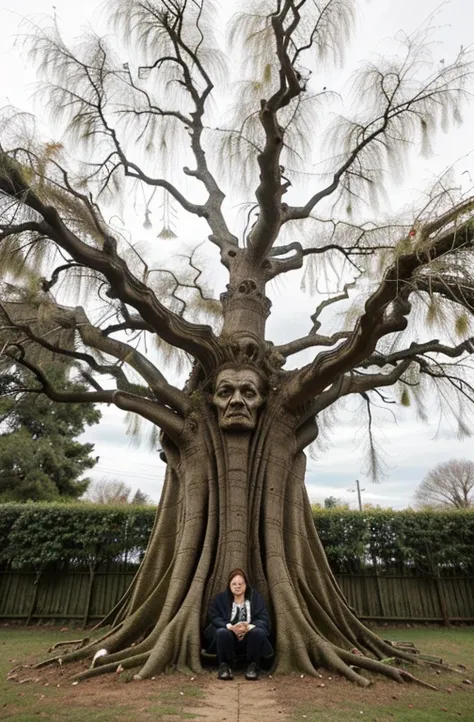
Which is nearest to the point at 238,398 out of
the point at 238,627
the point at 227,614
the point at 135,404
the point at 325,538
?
the point at 135,404

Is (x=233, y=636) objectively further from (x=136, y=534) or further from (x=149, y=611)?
(x=136, y=534)

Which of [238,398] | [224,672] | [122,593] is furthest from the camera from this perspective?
[122,593]

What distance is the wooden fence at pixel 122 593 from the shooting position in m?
9.34

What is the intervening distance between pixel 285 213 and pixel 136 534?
7.16 m

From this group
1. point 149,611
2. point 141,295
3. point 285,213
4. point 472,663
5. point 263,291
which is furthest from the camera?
point 285,213

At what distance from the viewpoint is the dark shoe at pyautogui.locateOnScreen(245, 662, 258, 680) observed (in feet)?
12.8

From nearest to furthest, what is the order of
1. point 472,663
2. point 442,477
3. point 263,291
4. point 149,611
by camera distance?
point 149,611 → point 472,663 → point 263,291 → point 442,477

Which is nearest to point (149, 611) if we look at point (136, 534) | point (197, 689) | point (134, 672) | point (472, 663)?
point (134, 672)

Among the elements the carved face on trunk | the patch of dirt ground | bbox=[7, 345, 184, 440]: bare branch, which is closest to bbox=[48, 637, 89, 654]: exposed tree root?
the patch of dirt ground

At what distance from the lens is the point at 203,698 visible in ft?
10.7

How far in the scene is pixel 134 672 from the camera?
3.92 meters

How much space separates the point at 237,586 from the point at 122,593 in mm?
6187

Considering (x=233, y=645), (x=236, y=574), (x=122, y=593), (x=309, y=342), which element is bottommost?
(x=233, y=645)

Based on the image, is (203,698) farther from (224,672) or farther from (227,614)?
(227,614)
